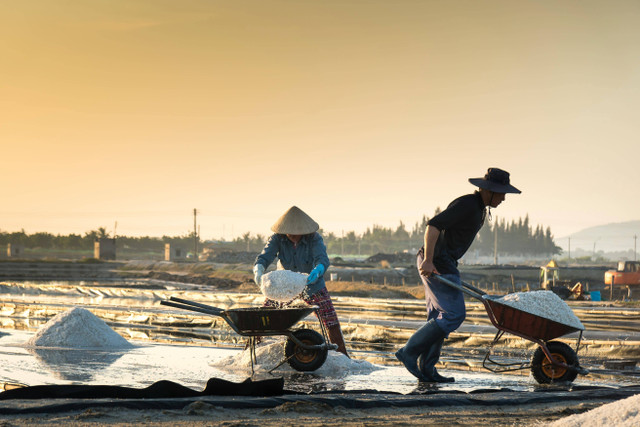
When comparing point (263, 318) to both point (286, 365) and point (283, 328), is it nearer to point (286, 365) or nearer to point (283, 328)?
point (283, 328)

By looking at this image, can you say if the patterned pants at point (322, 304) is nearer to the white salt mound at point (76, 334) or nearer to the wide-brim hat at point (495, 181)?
the wide-brim hat at point (495, 181)

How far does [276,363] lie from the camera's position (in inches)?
277

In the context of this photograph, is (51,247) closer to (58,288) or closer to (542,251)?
(58,288)

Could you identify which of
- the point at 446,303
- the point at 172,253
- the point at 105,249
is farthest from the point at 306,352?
the point at 172,253

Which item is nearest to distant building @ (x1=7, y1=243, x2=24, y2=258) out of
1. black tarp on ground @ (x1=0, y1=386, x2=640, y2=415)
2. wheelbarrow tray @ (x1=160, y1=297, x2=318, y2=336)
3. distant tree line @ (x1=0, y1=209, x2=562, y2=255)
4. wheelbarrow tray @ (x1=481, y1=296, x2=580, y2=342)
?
distant tree line @ (x1=0, y1=209, x2=562, y2=255)

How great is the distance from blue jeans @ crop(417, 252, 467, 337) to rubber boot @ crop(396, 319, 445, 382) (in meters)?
0.06

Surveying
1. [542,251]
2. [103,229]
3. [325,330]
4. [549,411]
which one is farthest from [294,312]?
[542,251]

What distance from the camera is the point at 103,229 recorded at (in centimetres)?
9919

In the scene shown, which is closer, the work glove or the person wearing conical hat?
the work glove

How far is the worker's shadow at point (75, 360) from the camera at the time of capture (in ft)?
21.9

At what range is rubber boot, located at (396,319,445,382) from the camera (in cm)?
587

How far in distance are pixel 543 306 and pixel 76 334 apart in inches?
227

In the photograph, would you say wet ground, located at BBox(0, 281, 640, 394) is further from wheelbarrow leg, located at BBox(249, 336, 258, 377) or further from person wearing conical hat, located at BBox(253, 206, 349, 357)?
person wearing conical hat, located at BBox(253, 206, 349, 357)

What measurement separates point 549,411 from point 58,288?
81.1ft
